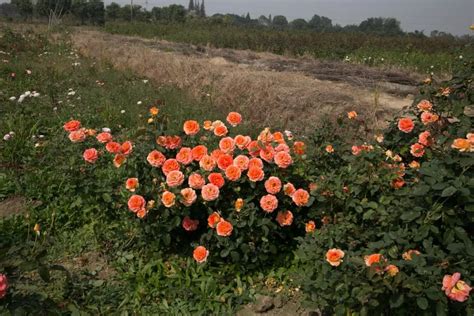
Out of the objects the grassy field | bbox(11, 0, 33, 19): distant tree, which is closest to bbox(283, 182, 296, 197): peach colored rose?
the grassy field

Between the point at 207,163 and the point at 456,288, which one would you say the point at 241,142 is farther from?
the point at 456,288

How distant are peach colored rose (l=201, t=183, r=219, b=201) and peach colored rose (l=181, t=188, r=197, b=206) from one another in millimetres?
62

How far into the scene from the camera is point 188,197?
2.27 meters

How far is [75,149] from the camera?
3064 mm

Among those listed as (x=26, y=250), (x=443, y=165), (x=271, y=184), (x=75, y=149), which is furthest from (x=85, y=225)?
(x=443, y=165)

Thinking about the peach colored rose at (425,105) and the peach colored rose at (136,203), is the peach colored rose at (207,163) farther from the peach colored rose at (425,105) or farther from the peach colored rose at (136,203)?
the peach colored rose at (425,105)

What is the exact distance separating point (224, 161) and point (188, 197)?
1.04ft

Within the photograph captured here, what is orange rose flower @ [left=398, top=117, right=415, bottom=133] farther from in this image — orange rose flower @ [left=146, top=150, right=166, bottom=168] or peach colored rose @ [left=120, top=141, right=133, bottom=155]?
peach colored rose @ [left=120, top=141, right=133, bottom=155]

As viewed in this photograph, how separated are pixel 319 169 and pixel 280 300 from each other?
961 mm

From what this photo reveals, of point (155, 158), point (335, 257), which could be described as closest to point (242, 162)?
point (155, 158)

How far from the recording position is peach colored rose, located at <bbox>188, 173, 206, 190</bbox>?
90.4 inches

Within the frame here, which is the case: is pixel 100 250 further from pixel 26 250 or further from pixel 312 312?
pixel 312 312

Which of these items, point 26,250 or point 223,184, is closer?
point 26,250

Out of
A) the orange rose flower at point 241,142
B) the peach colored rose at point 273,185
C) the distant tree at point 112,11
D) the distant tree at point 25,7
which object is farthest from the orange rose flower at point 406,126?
the distant tree at point 112,11
